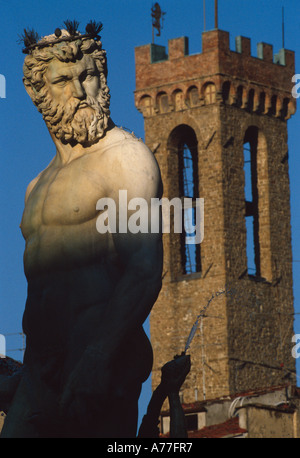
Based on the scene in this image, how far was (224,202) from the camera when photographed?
56250 mm

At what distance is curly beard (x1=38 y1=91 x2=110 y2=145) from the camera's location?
→ 668 centimetres

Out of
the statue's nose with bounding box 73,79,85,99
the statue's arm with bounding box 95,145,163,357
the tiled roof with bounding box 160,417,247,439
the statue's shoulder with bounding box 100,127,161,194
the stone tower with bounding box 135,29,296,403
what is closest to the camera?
the statue's arm with bounding box 95,145,163,357

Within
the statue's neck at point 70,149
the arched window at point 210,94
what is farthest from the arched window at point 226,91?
the statue's neck at point 70,149

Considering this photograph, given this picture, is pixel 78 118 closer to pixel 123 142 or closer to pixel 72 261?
pixel 123 142

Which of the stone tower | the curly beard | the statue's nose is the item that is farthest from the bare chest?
the stone tower

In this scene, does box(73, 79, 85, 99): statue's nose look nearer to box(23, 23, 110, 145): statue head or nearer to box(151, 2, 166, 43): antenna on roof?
box(23, 23, 110, 145): statue head

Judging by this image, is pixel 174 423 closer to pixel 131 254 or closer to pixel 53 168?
pixel 131 254

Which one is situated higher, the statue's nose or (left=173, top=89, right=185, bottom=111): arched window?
(left=173, top=89, right=185, bottom=111): arched window

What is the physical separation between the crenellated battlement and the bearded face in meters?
50.1

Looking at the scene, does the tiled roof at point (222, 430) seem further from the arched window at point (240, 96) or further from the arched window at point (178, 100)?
the arched window at point (240, 96)

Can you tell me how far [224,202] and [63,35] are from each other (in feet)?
163

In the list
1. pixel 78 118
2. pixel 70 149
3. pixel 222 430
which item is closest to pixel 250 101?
pixel 222 430
